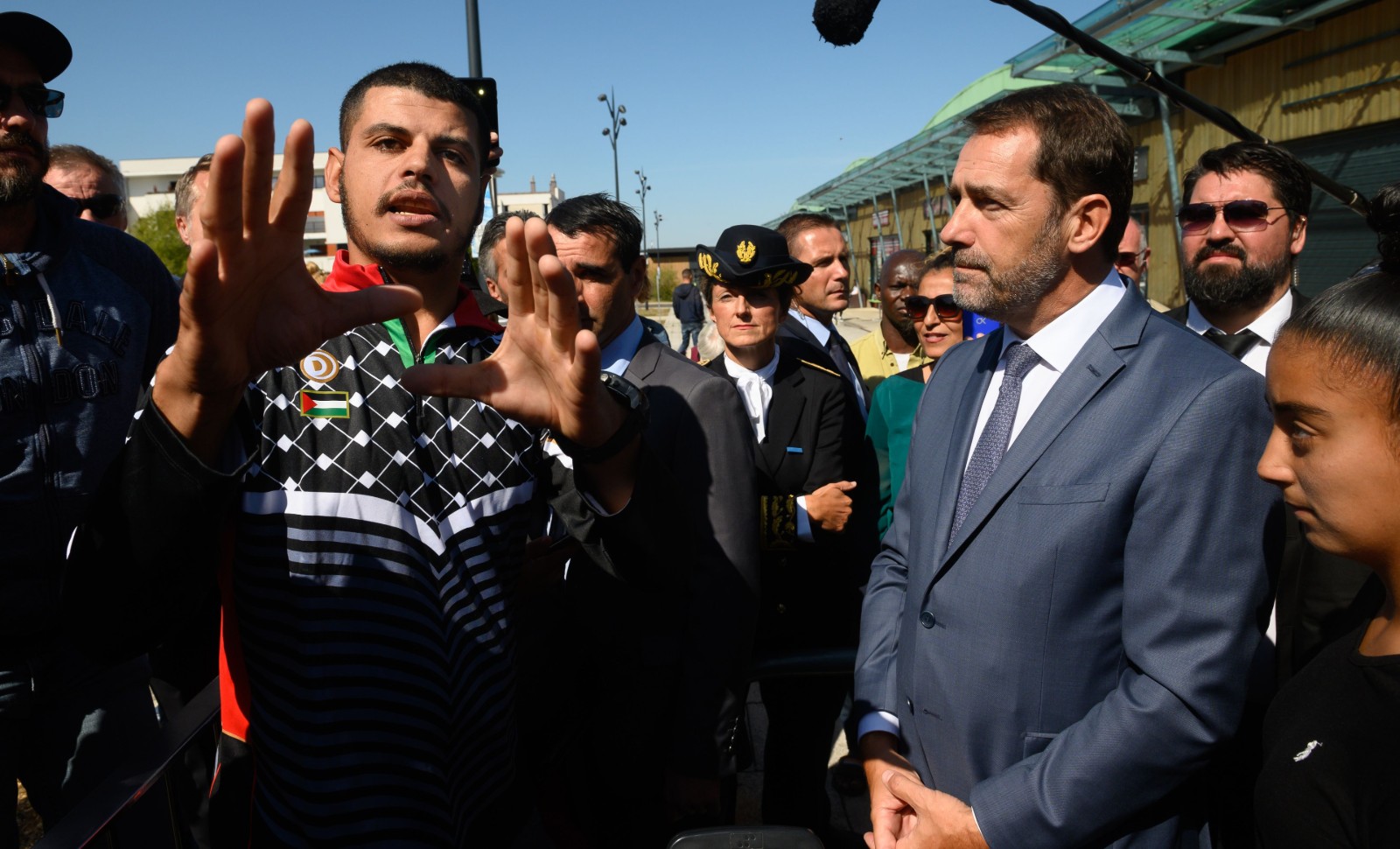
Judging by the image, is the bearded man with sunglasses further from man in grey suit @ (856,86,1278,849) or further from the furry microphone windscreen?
the furry microphone windscreen

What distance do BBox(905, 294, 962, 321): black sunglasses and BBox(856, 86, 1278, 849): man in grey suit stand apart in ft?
5.84

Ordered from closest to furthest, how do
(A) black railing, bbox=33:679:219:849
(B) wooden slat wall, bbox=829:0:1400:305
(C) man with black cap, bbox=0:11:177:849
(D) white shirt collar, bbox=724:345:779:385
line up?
(A) black railing, bbox=33:679:219:849
(C) man with black cap, bbox=0:11:177:849
(D) white shirt collar, bbox=724:345:779:385
(B) wooden slat wall, bbox=829:0:1400:305

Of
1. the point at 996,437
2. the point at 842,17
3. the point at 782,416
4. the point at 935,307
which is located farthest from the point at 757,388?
the point at 996,437

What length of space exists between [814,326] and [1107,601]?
371 cm

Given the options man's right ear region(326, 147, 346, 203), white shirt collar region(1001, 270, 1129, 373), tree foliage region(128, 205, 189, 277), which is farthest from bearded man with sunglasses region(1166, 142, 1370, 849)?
tree foliage region(128, 205, 189, 277)

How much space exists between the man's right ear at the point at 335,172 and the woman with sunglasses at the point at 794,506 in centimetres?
171

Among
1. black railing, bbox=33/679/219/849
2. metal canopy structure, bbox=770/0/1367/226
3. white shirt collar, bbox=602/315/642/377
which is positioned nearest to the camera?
black railing, bbox=33/679/219/849

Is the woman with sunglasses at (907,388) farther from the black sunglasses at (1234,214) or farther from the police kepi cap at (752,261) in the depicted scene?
the black sunglasses at (1234,214)

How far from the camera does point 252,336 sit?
152 centimetres

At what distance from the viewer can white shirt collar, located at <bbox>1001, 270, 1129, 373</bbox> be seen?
81.6 inches

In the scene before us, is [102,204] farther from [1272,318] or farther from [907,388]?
[1272,318]

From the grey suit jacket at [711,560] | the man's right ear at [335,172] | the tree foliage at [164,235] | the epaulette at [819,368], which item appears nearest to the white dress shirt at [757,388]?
the epaulette at [819,368]

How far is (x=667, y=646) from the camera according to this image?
8.70 feet

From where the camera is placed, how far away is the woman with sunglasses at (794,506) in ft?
10.8
